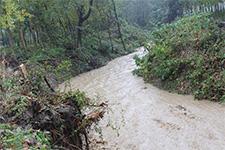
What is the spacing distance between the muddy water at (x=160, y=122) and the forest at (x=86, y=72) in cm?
9

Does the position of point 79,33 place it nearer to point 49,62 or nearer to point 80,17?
point 80,17

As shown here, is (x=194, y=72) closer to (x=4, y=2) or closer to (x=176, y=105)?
(x=176, y=105)

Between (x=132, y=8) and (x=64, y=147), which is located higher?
(x=64, y=147)

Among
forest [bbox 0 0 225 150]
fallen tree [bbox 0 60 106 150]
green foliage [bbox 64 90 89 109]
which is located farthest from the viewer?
green foliage [bbox 64 90 89 109]

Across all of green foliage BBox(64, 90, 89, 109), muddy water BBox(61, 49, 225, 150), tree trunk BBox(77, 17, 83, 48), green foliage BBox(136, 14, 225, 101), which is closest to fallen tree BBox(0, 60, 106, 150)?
green foliage BBox(64, 90, 89, 109)

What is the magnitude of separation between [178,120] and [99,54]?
2369cm

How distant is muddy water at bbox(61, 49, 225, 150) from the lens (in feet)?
33.5

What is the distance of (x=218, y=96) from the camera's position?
13602 millimetres

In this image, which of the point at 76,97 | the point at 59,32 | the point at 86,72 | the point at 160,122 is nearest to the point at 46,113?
the point at 76,97

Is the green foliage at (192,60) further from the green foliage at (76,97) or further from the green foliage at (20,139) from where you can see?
the green foliage at (20,139)

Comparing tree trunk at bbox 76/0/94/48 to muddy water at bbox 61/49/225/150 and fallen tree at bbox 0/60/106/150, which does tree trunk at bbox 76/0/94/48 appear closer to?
muddy water at bbox 61/49/225/150

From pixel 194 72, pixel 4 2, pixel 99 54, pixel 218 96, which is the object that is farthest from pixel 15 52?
pixel 218 96

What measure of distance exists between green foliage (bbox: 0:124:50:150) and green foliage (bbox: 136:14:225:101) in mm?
8238

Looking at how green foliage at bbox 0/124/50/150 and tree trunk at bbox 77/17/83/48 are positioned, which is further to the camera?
tree trunk at bbox 77/17/83/48
